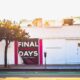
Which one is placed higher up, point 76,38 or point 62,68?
point 76,38

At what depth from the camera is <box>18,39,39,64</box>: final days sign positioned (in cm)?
2670

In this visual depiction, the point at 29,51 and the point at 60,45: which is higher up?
the point at 60,45

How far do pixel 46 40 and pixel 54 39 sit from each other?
2.22 ft

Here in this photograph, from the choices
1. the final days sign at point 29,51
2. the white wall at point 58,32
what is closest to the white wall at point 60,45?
the white wall at point 58,32

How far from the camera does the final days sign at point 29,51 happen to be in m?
26.7

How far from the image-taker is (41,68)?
23.9 m

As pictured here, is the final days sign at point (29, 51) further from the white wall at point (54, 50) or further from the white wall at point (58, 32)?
the white wall at point (54, 50)

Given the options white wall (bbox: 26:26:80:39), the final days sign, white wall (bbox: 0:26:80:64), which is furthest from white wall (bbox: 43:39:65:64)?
the final days sign

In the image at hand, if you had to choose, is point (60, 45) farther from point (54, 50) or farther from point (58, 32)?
point (58, 32)

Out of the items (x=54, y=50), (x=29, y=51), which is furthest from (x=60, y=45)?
(x=29, y=51)

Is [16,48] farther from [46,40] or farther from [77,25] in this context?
[77,25]

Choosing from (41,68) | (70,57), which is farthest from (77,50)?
(41,68)

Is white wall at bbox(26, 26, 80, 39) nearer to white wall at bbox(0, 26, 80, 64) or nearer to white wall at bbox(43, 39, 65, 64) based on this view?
white wall at bbox(0, 26, 80, 64)

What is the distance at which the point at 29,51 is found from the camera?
88.0 ft
